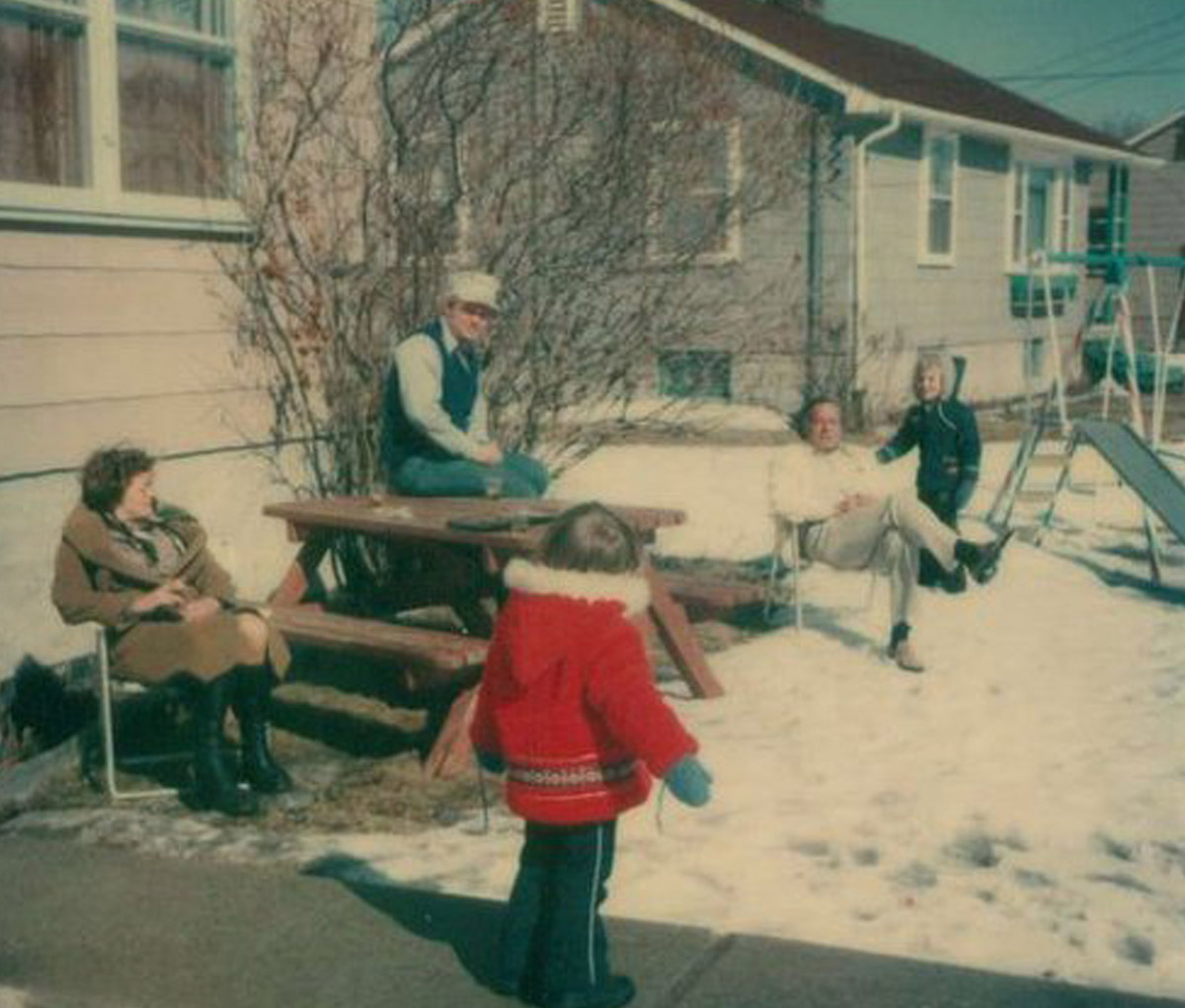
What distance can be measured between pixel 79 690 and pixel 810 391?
12803 mm

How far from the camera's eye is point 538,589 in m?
4.07

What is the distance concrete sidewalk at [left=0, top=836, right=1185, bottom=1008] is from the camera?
4.16 metres

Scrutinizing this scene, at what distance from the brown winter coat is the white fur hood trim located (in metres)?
1.96

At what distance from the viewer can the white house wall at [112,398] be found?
6.95 m

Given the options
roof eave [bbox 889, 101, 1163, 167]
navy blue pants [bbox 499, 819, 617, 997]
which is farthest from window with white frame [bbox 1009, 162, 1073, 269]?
navy blue pants [bbox 499, 819, 617, 997]

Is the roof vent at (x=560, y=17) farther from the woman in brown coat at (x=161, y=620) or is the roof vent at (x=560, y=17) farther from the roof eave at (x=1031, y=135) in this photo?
the roof eave at (x=1031, y=135)

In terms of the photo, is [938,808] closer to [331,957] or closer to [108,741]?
[331,957]

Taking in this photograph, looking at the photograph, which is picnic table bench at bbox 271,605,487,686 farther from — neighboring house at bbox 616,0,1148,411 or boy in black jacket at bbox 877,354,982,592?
neighboring house at bbox 616,0,1148,411

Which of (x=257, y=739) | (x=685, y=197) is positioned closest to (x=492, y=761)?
(x=257, y=739)

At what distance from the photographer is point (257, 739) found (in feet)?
19.5

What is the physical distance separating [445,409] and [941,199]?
15874mm

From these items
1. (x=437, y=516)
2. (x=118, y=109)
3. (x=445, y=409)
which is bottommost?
(x=437, y=516)

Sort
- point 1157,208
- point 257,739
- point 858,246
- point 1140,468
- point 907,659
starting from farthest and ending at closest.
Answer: point 1157,208
point 858,246
point 1140,468
point 907,659
point 257,739

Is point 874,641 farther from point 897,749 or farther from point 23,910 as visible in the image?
point 23,910
